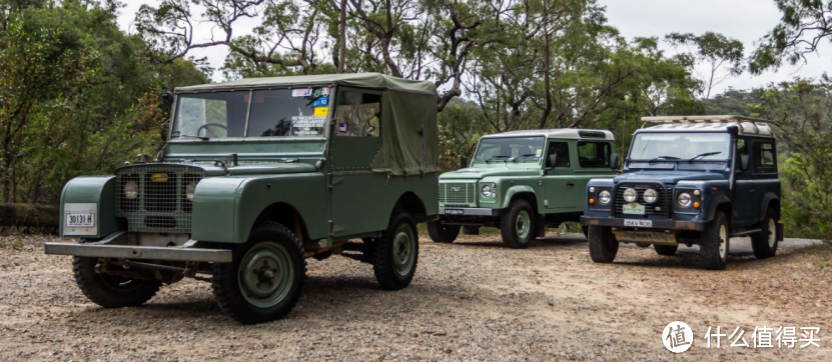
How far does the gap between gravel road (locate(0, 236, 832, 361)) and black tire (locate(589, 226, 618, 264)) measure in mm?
242

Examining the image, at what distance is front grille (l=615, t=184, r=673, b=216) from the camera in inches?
414

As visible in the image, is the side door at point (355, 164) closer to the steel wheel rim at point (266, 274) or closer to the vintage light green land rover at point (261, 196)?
the vintage light green land rover at point (261, 196)

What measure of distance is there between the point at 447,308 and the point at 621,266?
4.79m

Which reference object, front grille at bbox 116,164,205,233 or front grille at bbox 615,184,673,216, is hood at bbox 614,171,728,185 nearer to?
front grille at bbox 615,184,673,216

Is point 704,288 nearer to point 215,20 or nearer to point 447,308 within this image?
point 447,308

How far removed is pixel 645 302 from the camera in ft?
26.5

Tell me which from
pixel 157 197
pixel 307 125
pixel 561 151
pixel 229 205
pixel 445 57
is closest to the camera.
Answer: pixel 229 205

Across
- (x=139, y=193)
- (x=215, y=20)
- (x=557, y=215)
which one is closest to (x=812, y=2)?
(x=557, y=215)

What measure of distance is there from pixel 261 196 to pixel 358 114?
6.33 ft

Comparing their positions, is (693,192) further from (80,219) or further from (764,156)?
(80,219)

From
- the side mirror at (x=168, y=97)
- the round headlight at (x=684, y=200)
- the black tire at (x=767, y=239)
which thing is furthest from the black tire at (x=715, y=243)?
the side mirror at (x=168, y=97)

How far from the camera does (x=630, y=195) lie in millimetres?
10805

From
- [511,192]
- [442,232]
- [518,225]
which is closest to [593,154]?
[518,225]

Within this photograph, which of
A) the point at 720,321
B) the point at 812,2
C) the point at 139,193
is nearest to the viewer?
the point at 139,193
